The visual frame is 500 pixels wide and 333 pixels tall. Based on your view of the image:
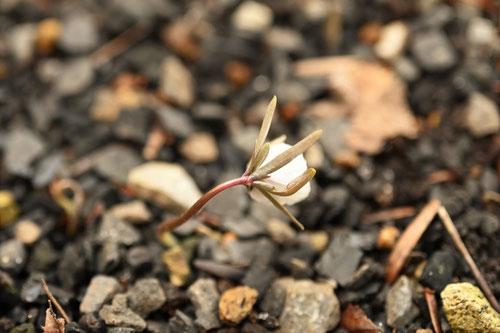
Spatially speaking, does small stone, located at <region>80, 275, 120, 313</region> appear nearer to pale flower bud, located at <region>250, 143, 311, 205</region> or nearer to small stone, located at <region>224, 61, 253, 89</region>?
pale flower bud, located at <region>250, 143, 311, 205</region>

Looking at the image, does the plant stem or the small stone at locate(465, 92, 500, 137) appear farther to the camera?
the small stone at locate(465, 92, 500, 137)

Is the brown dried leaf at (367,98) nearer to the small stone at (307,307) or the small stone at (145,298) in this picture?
the small stone at (307,307)

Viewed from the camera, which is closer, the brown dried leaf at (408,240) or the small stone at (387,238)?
the brown dried leaf at (408,240)

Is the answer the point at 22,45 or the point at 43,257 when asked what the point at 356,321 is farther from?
the point at 22,45

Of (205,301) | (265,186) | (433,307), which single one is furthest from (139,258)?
(433,307)

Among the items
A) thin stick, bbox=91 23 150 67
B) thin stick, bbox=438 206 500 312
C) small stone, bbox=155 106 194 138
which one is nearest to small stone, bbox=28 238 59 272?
small stone, bbox=155 106 194 138

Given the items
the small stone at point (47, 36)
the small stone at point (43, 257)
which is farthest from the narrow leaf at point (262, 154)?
the small stone at point (47, 36)
